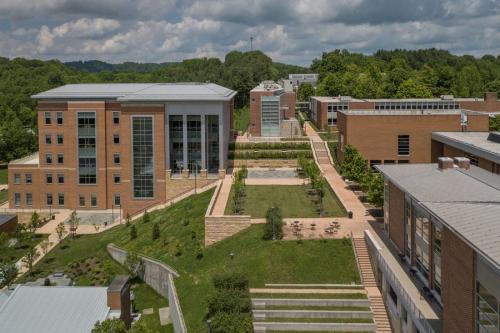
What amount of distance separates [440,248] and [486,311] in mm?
6443

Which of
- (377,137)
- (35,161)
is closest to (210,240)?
(377,137)

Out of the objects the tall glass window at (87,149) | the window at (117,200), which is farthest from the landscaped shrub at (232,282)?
the tall glass window at (87,149)

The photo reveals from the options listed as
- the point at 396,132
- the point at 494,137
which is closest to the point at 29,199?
the point at 396,132

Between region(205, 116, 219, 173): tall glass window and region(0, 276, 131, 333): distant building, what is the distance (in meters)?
28.4

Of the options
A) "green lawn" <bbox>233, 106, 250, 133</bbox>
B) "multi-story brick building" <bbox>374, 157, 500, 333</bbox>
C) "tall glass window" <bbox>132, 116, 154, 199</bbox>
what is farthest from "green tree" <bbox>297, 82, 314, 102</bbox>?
"multi-story brick building" <bbox>374, 157, 500, 333</bbox>

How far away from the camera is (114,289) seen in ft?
103

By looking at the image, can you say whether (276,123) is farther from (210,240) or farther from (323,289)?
(323,289)

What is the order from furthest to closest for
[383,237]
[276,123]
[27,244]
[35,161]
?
[276,123], [35,161], [27,244], [383,237]

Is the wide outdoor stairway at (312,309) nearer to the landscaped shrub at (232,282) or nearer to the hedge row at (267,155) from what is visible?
the landscaped shrub at (232,282)

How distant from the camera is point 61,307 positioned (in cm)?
3042

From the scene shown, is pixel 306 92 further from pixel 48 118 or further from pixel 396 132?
pixel 48 118

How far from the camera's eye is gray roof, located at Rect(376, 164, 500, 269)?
66.1 ft

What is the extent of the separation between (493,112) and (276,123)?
114ft

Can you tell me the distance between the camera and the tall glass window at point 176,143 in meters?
59.1
